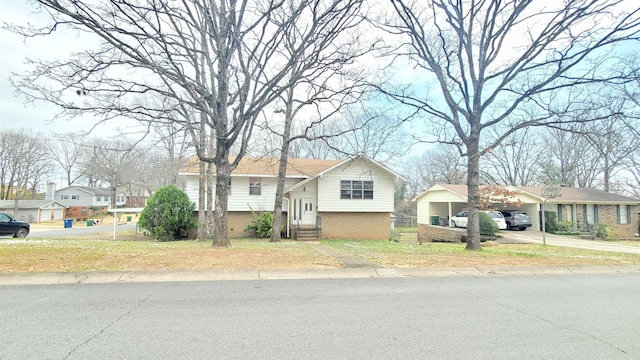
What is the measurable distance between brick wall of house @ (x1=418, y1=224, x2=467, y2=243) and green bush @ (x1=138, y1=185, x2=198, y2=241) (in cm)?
1872

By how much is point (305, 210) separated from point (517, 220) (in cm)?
1904

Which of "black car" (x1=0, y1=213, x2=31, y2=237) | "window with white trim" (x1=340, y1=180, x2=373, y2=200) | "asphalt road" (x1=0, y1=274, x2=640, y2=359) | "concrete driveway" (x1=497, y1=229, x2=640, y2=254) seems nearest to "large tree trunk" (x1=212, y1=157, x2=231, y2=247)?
"asphalt road" (x1=0, y1=274, x2=640, y2=359)

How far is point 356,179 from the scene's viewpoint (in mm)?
23609

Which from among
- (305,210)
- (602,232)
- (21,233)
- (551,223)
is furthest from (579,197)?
(21,233)

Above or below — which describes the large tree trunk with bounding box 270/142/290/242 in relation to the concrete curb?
above

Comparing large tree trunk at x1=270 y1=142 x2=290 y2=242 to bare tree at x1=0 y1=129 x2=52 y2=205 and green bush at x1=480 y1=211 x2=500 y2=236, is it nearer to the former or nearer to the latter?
green bush at x1=480 y1=211 x2=500 y2=236

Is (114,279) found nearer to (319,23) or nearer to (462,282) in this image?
(462,282)

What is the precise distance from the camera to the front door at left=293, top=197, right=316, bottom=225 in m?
24.0

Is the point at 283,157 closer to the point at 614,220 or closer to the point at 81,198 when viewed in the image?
the point at 614,220

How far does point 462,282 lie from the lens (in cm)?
793

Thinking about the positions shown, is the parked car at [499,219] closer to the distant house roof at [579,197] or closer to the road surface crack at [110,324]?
the distant house roof at [579,197]

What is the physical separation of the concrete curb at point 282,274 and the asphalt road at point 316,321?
19.1 inches

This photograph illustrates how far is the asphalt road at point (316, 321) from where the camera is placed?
12.8 ft

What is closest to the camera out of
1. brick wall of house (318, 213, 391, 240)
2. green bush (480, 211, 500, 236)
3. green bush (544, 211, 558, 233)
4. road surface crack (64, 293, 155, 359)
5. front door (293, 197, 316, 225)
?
road surface crack (64, 293, 155, 359)
